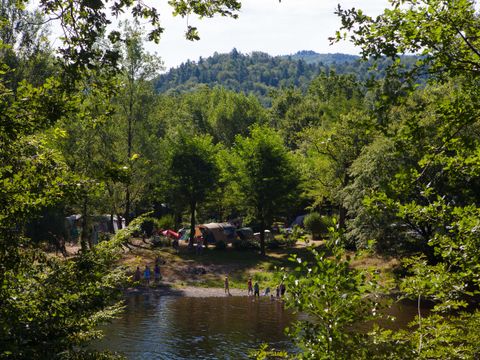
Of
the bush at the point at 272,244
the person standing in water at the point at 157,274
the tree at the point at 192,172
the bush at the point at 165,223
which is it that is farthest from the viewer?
the bush at the point at 165,223

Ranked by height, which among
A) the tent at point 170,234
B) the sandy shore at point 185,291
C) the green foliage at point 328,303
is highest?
the green foliage at point 328,303

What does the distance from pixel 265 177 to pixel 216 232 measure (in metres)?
10.4

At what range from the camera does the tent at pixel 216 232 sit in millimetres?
58500

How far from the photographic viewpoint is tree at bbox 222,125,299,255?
170 ft

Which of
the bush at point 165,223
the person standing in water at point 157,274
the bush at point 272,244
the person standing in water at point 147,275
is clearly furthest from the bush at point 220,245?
the person standing in water at point 147,275

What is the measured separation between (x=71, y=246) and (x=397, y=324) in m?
33.9

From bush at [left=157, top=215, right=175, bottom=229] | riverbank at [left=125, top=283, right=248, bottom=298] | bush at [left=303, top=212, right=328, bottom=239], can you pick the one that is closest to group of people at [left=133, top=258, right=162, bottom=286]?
riverbank at [left=125, top=283, right=248, bottom=298]

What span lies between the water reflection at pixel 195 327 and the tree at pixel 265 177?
13.1 meters

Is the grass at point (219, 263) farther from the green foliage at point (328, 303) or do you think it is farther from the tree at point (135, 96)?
the green foliage at point (328, 303)

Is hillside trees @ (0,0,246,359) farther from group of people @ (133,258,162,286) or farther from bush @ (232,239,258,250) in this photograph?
bush @ (232,239,258,250)

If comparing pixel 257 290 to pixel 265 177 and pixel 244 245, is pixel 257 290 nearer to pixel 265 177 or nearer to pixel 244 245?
pixel 265 177

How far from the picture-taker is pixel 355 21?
8.96 meters

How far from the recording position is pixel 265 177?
51.7m

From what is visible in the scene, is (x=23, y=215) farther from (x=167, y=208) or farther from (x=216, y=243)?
(x=167, y=208)
